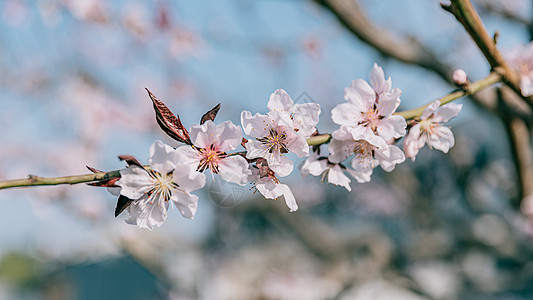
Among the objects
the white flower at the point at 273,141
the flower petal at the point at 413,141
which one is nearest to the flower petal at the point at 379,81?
the flower petal at the point at 413,141

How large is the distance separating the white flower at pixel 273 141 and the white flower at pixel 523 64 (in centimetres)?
64

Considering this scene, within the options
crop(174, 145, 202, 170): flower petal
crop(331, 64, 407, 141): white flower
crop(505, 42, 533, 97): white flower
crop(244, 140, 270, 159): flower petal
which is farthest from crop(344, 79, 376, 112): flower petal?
crop(505, 42, 533, 97): white flower

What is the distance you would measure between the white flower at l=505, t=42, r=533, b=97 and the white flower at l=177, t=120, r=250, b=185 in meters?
0.74

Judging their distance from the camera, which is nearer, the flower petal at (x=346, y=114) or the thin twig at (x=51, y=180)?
the thin twig at (x=51, y=180)

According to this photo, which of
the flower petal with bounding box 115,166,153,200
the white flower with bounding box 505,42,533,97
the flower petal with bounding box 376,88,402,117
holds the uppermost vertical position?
the flower petal with bounding box 115,166,153,200

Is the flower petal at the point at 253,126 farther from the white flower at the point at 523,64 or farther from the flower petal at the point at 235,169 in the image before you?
the white flower at the point at 523,64

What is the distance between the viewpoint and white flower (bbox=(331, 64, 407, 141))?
0.75m

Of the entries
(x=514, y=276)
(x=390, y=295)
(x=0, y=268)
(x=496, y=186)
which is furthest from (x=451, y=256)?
(x=0, y=268)

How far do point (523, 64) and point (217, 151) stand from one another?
86 cm

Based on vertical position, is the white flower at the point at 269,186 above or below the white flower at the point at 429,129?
above

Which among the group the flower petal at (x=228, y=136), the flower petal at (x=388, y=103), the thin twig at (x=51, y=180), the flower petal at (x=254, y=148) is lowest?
the flower petal at (x=388, y=103)

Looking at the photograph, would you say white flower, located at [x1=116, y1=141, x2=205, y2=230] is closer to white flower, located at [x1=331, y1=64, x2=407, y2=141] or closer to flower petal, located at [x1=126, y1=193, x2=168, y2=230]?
flower petal, located at [x1=126, y1=193, x2=168, y2=230]

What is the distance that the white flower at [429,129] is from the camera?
816 millimetres

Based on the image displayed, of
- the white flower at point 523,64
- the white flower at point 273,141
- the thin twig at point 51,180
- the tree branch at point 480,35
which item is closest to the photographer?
the thin twig at point 51,180
